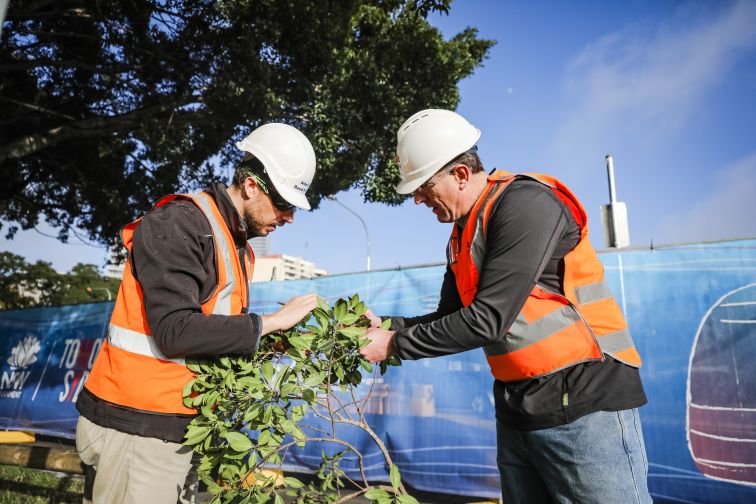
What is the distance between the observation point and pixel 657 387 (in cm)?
455

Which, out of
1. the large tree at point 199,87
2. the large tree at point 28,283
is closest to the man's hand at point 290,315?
the large tree at point 199,87

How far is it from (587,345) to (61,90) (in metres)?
12.0

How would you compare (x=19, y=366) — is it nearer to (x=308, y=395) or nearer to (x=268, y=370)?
(x=268, y=370)

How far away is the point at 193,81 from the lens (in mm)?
9359

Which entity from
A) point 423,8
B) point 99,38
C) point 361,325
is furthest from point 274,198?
point 99,38

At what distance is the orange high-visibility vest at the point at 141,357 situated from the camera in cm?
183

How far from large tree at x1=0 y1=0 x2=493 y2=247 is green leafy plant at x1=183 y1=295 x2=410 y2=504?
23.2 ft

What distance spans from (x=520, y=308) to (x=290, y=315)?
3.12ft

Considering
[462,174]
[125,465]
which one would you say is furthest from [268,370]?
[462,174]

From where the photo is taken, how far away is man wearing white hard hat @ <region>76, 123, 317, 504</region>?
176 cm

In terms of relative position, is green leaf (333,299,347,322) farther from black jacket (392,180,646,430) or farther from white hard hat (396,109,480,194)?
white hard hat (396,109,480,194)

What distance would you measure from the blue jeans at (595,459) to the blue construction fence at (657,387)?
11.3 ft

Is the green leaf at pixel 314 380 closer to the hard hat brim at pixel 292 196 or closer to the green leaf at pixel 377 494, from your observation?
the green leaf at pixel 377 494

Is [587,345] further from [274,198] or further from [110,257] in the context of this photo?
[110,257]
